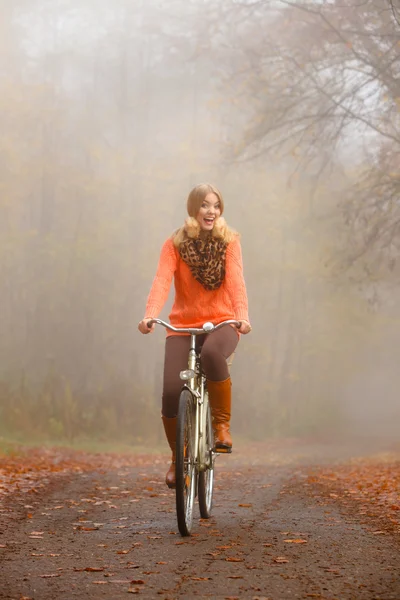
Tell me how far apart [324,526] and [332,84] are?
11.7 meters

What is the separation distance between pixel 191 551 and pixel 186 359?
1.48 metres

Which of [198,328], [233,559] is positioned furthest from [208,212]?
[233,559]

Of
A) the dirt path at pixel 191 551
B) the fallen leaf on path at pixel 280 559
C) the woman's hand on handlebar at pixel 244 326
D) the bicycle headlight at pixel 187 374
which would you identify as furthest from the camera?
the woman's hand on handlebar at pixel 244 326

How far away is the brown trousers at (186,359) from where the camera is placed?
250 inches

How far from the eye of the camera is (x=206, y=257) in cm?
654

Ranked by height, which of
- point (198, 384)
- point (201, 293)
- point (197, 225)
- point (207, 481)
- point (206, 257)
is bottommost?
point (207, 481)

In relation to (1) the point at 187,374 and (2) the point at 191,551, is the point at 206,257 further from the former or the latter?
(2) the point at 191,551

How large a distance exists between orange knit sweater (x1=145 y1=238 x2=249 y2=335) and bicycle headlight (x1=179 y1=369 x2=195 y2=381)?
0.47 metres

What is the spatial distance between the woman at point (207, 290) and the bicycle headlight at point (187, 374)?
21cm

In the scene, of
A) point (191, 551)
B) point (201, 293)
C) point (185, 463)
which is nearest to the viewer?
point (191, 551)

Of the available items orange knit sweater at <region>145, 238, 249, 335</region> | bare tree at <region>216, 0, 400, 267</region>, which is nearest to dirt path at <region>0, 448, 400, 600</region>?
orange knit sweater at <region>145, 238, 249, 335</region>

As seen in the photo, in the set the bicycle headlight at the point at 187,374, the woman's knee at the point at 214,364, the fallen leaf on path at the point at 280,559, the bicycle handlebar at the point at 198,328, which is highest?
the bicycle handlebar at the point at 198,328

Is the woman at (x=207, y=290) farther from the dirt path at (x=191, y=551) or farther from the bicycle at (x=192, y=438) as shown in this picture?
the dirt path at (x=191, y=551)

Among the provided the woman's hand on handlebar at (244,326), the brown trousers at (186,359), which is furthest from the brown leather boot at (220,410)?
the woman's hand on handlebar at (244,326)
